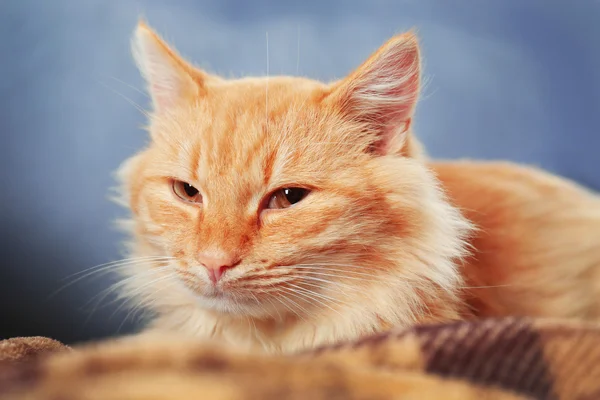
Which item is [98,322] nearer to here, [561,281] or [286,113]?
[286,113]

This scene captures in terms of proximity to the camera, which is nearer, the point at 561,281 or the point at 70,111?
the point at 561,281

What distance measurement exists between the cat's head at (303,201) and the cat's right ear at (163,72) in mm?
11

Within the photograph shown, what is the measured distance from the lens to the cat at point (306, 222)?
1.12 meters

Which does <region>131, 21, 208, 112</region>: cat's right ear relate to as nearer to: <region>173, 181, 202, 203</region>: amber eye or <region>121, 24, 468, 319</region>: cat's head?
<region>121, 24, 468, 319</region>: cat's head

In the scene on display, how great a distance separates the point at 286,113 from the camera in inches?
48.1

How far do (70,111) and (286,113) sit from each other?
2.64 ft

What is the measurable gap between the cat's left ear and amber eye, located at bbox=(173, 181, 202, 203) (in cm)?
34

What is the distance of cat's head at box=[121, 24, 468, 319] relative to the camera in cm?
110

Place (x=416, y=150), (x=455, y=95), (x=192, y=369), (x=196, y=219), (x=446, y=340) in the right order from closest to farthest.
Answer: (x=192, y=369)
(x=446, y=340)
(x=196, y=219)
(x=416, y=150)
(x=455, y=95)

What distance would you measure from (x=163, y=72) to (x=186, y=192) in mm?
304

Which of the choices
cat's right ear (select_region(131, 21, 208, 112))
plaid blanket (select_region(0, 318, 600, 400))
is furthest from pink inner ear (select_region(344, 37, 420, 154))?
plaid blanket (select_region(0, 318, 600, 400))

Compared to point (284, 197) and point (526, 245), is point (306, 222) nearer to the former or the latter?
point (284, 197)

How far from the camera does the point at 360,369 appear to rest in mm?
679

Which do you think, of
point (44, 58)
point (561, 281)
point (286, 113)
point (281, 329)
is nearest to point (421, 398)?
point (281, 329)
